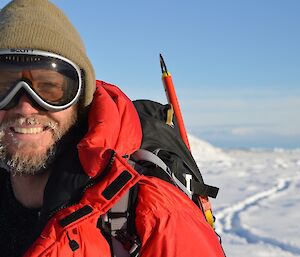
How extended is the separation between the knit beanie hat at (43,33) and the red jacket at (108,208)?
12.4 inches

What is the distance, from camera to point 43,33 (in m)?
1.98

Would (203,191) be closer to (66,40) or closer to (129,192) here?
(129,192)

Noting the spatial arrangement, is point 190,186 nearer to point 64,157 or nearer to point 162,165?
point 162,165

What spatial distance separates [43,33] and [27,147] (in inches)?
18.4

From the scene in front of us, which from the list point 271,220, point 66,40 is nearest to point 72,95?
point 66,40

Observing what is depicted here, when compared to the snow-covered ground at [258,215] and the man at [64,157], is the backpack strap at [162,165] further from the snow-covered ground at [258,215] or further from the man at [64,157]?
the snow-covered ground at [258,215]

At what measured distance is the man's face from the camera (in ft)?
6.63

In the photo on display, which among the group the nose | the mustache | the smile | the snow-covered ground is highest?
the nose

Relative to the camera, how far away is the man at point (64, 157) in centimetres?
176

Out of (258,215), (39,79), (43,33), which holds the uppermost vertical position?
(43,33)

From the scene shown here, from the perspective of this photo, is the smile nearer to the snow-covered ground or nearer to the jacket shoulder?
the jacket shoulder

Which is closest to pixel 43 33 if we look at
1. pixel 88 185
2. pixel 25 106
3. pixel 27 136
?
pixel 25 106

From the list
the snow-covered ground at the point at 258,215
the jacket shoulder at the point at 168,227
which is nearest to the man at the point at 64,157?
the jacket shoulder at the point at 168,227

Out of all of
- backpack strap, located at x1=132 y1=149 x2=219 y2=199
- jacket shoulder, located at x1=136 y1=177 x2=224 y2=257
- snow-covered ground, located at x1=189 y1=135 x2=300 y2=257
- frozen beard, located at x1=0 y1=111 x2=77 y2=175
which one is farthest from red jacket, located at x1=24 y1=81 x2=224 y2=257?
snow-covered ground, located at x1=189 y1=135 x2=300 y2=257
